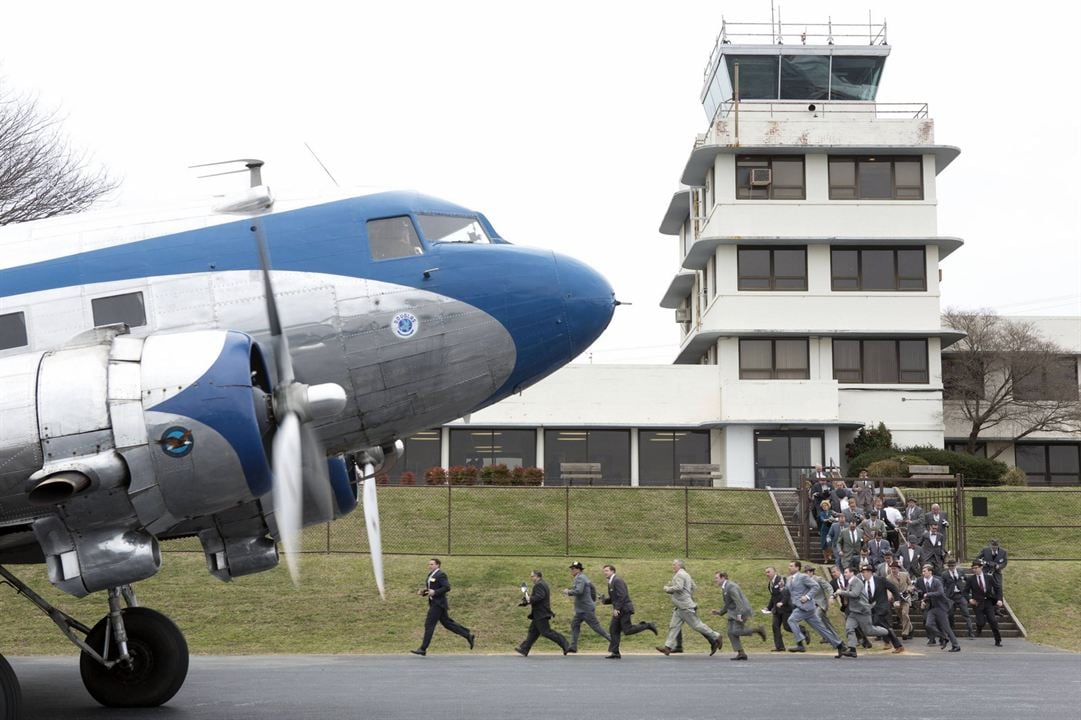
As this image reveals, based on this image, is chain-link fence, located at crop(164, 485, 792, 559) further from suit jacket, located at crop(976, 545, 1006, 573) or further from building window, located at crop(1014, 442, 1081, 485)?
building window, located at crop(1014, 442, 1081, 485)

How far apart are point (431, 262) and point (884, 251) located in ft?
166

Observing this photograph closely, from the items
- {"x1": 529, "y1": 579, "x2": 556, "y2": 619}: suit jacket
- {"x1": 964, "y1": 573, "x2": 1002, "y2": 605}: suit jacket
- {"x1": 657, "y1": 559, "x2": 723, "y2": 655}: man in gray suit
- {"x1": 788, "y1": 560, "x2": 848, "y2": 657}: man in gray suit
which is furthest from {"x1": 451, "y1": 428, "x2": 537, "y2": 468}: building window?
{"x1": 529, "y1": 579, "x2": 556, "y2": 619}: suit jacket

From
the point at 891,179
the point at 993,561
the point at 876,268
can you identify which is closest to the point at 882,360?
the point at 876,268

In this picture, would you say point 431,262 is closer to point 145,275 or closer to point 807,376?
point 145,275

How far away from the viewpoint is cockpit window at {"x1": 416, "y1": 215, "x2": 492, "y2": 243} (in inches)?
651

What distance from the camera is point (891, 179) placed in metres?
63.0

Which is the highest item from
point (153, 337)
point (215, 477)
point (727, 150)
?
point (727, 150)

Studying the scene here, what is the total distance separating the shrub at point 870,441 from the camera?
60.9m

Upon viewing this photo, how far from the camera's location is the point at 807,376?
63500 mm

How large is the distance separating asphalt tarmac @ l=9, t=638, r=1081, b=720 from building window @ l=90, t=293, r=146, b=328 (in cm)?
511

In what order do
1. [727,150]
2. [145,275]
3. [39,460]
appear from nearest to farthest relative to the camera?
[39,460] → [145,275] → [727,150]

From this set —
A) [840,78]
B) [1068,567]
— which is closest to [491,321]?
[1068,567]

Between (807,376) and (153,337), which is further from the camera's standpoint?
(807,376)

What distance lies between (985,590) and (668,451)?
31163mm
